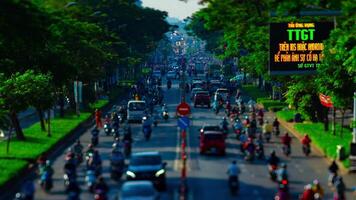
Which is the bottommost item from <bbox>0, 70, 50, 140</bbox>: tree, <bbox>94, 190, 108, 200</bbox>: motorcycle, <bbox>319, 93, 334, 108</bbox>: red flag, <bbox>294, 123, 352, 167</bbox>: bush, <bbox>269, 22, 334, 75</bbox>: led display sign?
<bbox>294, 123, 352, 167</bbox>: bush

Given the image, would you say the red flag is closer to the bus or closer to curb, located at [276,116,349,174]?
curb, located at [276,116,349,174]

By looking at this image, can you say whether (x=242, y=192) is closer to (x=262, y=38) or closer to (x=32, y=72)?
(x=32, y=72)

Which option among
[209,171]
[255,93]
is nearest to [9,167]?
[209,171]

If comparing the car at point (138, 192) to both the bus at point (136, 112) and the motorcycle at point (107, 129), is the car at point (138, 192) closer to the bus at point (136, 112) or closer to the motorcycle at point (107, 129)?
the motorcycle at point (107, 129)

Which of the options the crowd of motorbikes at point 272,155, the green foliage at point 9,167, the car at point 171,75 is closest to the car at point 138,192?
the crowd of motorbikes at point 272,155

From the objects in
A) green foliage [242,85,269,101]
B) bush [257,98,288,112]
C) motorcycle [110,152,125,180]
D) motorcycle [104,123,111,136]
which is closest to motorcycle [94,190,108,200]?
motorcycle [110,152,125,180]

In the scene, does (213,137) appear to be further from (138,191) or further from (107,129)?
(138,191)
